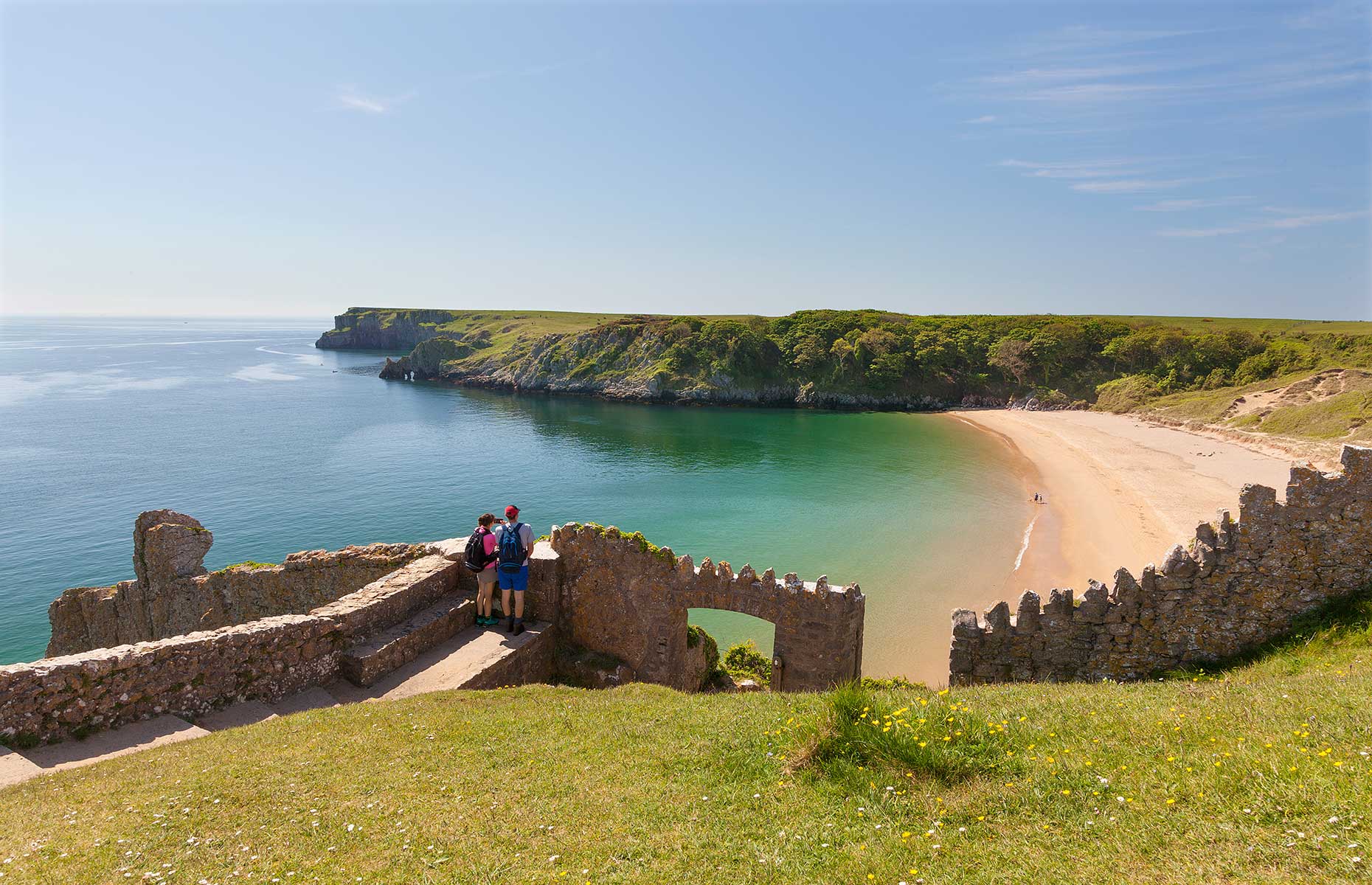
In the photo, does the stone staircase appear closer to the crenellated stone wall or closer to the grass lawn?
the crenellated stone wall

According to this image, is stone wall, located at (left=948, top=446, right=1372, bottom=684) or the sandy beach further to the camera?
the sandy beach

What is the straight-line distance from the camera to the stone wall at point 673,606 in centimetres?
1355

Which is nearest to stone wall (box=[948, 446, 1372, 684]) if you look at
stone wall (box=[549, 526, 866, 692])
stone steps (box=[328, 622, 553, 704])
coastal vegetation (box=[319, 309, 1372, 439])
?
stone wall (box=[549, 526, 866, 692])

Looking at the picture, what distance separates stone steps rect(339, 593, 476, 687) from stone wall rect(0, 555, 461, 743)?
0.25 m

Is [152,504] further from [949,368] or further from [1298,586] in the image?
[949,368]

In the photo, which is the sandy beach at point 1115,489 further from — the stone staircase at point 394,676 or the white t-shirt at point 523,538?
the stone staircase at point 394,676

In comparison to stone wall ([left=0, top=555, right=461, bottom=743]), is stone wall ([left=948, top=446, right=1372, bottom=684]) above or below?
above

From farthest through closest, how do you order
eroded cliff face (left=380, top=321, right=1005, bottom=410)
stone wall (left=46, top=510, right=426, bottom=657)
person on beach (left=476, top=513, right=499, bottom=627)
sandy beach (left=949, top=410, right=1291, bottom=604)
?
eroded cliff face (left=380, top=321, right=1005, bottom=410) → sandy beach (left=949, top=410, right=1291, bottom=604) → stone wall (left=46, top=510, right=426, bottom=657) → person on beach (left=476, top=513, right=499, bottom=627)

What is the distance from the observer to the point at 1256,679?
9.05 m

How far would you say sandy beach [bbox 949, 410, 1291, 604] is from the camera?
1244 inches

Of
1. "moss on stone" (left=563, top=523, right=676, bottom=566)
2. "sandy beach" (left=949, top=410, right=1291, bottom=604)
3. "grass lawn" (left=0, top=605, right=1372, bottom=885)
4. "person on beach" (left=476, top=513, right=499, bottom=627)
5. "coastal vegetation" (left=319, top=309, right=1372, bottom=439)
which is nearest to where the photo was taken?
"grass lawn" (left=0, top=605, right=1372, bottom=885)

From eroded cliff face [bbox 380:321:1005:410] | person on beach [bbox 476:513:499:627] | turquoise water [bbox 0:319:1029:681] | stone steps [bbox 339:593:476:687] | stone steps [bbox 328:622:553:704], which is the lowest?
turquoise water [bbox 0:319:1029:681]

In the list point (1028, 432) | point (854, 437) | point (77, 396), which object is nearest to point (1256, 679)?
point (854, 437)

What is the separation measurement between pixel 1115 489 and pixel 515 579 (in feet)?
153
